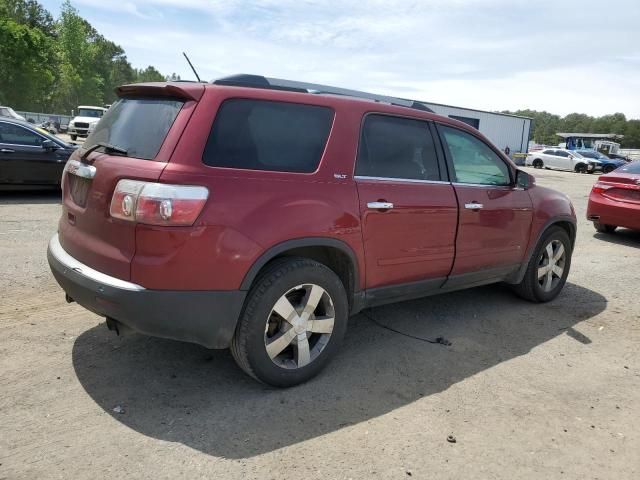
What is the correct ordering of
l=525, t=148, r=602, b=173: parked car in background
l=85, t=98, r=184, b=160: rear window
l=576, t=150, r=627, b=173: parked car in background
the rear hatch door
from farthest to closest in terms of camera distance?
l=576, t=150, r=627, b=173: parked car in background, l=525, t=148, r=602, b=173: parked car in background, l=85, t=98, r=184, b=160: rear window, the rear hatch door

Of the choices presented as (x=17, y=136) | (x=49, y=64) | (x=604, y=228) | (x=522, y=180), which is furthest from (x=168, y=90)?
(x=49, y=64)

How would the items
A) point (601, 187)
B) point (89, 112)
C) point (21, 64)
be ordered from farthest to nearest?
1. point (21, 64)
2. point (89, 112)
3. point (601, 187)

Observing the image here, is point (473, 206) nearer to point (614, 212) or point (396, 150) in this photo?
point (396, 150)

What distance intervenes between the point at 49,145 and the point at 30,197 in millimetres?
1127

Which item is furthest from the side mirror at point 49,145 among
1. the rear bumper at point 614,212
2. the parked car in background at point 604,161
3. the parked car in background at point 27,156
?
the parked car in background at point 604,161

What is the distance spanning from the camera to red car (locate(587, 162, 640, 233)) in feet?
28.5

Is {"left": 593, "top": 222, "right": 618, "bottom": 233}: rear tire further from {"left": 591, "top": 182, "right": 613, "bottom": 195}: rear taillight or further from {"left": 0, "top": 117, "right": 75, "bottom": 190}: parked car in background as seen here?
{"left": 0, "top": 117, "right": 75, "bottom": 190}: parked car in background

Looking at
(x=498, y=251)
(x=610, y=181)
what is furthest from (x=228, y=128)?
(x=610, y=181)

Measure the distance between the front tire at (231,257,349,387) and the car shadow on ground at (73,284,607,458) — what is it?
0.17 m

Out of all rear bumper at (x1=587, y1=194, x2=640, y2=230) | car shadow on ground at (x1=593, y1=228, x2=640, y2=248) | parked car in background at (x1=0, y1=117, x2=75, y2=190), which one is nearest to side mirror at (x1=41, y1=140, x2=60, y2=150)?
parked car in background at (x1=0, y1=117, x2=75, y2=190)

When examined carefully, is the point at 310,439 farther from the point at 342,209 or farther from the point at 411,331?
the point at 411,331

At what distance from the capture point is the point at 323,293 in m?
3.37

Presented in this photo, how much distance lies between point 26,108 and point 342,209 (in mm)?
60267

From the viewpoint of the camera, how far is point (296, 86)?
149 inches
